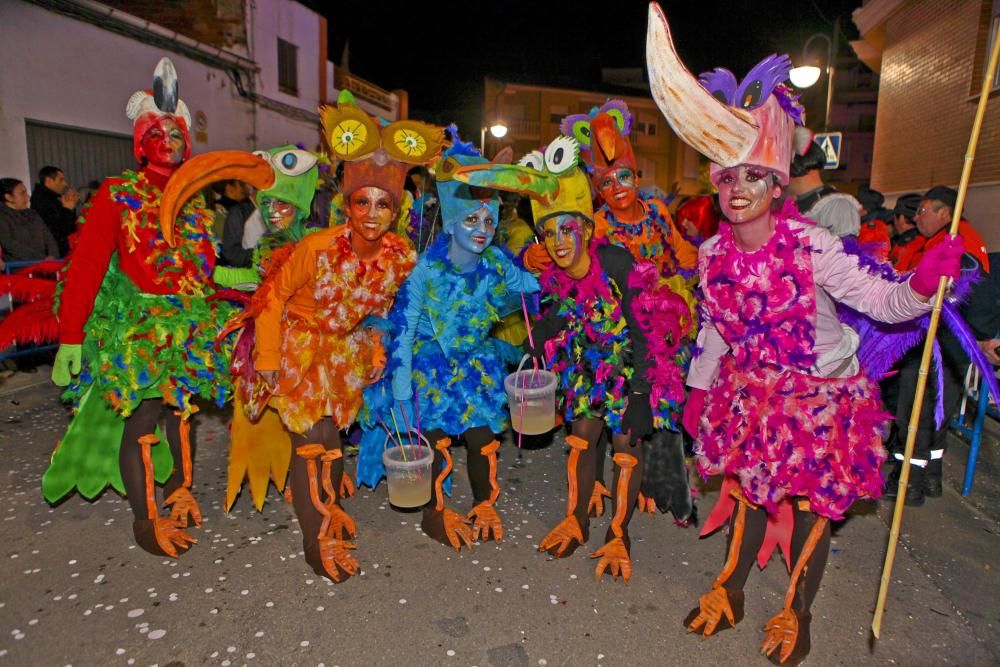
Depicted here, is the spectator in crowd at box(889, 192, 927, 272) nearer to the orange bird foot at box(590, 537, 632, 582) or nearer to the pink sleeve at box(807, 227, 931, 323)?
the pink sleeve at box(807, 227, 931, 323)

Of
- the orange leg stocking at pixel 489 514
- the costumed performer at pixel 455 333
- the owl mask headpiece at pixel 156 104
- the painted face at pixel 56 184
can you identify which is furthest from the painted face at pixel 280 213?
the painted face at pixel 56 184

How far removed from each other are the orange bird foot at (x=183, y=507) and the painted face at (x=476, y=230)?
2.07m

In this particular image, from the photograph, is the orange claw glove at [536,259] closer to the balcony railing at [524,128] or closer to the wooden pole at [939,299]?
the wooden pole at [939,299]

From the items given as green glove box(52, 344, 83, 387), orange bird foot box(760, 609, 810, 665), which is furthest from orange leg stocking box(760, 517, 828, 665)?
green glove box(52, 344, 83, 387)

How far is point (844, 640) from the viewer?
2621 mm

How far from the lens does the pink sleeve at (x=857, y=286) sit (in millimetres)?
2168

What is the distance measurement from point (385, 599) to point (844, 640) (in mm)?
1936

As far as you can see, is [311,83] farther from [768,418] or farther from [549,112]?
[768,418]

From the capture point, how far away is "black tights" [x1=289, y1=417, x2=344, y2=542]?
9.80 ft

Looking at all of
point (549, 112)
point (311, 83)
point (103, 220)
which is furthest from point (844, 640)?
point (549, 112)

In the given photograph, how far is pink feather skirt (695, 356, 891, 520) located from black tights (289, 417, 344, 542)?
1832 mm

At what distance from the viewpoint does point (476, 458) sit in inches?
133

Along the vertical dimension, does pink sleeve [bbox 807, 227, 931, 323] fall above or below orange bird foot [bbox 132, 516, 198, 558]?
above

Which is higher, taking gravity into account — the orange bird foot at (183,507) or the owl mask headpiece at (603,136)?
the owl mask headpiece at (603,136)
